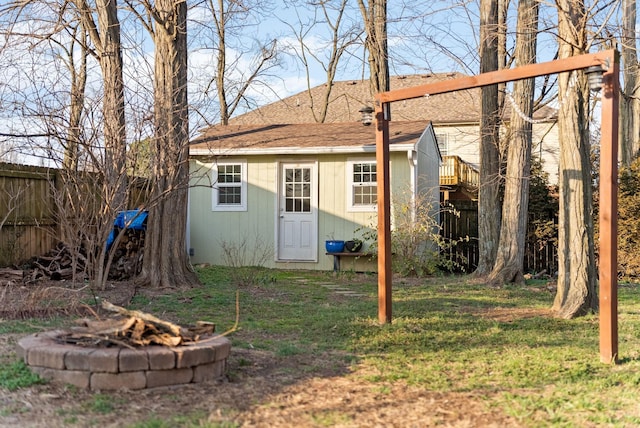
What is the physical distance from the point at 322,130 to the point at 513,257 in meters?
5.70

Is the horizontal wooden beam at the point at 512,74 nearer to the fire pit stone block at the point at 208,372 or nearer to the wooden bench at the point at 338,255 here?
the fire pit stone block at the point at 208,372

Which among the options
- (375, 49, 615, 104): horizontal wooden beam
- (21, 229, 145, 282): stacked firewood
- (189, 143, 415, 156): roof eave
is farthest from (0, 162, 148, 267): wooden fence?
(375, 49, 615, 104): horizontal wooden beam

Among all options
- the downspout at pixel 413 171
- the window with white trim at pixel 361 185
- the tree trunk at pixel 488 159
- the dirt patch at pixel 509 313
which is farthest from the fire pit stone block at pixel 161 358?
the window with white trim at pixel 361 185

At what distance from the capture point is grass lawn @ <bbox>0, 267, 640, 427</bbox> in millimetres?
4402

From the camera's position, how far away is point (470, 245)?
15688mm

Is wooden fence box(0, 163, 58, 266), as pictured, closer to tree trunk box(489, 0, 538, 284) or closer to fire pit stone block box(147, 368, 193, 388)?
fire pit stone block box(147, 368, 193, 388)

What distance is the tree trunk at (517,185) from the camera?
37.9ft

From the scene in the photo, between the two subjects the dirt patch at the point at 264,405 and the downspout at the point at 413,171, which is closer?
the dirt patch at the point at 264,405

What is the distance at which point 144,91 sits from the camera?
9625 millimetres

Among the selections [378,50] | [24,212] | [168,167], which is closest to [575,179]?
[168,167]

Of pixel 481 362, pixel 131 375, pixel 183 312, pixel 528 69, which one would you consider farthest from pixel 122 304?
pixel 528 69

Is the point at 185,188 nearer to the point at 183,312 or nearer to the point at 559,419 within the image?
the point at 183,312

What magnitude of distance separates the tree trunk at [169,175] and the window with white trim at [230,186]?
4523 millimetres

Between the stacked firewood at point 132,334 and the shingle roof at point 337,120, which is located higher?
the shingle roof at point 337,120
